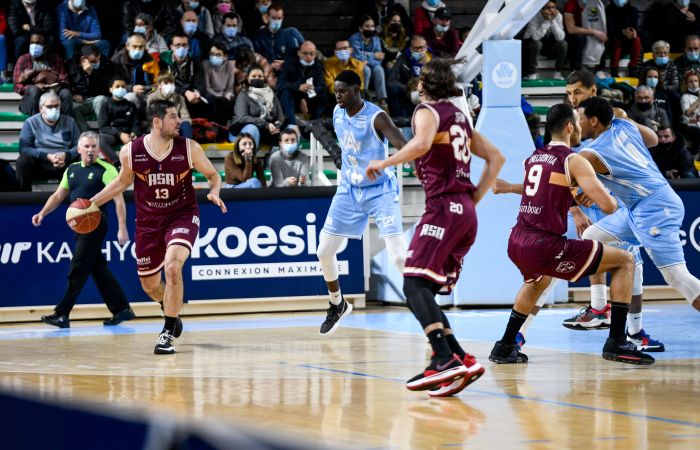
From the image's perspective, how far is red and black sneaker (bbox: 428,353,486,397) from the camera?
626 cm

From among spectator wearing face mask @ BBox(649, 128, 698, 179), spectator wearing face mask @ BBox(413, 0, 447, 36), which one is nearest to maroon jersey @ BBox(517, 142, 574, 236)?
spectator wearing face mask @ BBox(649, 128, 698, 179)

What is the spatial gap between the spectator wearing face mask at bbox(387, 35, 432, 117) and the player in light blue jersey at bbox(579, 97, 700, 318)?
9.05 meters

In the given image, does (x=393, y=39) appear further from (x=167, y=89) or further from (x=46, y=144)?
(x=46, y=144)

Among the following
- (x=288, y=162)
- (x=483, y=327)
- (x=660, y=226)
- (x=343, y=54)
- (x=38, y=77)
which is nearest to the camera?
(x=660, y=226)

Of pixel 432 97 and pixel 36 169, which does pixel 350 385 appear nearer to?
pixel 432 97

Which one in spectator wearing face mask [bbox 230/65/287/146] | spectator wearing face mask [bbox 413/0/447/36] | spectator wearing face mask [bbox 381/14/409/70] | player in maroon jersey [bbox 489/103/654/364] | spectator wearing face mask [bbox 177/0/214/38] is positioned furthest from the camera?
spectator wearing face mask [bbox 413/0/447/36]

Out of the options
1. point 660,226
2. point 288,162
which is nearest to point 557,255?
point 660,226

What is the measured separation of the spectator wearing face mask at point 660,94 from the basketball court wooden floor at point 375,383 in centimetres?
744

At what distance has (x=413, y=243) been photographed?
6.68 meters

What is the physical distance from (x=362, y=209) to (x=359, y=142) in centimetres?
63

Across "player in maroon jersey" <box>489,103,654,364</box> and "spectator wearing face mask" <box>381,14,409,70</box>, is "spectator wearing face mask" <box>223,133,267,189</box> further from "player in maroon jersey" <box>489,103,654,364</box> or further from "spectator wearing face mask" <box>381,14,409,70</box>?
"player in maroon jersey" <box>489,103,654,364</box>

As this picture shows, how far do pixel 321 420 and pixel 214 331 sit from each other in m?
5.88

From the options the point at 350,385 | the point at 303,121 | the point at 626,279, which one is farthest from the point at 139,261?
the point at 303,121

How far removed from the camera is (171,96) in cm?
1552
